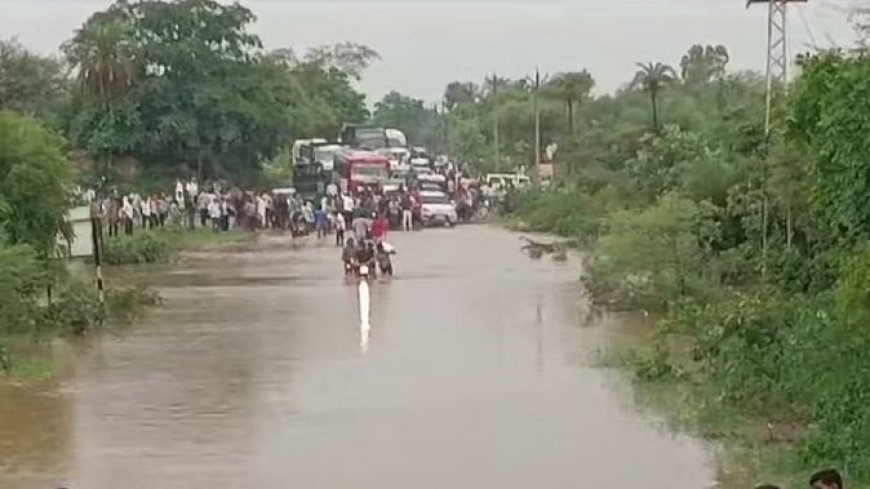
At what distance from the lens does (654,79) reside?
244 feet

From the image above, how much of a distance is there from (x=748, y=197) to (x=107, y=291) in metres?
10.5

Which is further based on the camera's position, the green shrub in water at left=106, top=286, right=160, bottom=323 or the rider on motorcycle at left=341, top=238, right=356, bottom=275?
the rider on motorcycle at left=341, top=238, right=356, bottom=275

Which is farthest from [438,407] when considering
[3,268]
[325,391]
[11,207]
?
[11,207]

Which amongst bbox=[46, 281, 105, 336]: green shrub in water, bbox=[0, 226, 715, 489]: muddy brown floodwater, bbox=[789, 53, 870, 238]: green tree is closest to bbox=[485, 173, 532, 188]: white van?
bbox=[0, 226, 715, 489]: muddy brown floodwater

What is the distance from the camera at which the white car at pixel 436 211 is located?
5938 centimetres

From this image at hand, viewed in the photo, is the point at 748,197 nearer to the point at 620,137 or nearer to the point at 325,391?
the point at 325,391

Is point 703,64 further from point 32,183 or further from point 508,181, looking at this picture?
point 32,183

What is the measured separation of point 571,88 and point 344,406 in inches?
2685

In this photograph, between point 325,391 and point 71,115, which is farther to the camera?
point 71,115

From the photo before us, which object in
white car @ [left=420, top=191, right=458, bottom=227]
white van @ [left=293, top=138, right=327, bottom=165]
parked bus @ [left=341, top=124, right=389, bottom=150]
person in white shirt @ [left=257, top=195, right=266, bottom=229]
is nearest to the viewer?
person in white shirt @ [left=257, top=195, right=266, bottom=229]

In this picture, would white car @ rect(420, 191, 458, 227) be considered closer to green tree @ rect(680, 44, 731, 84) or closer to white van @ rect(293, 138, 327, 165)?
white van @ rect(293, 138, 327, 165)

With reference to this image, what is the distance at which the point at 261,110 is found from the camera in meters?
66.2

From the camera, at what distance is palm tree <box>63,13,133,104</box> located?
60719mm

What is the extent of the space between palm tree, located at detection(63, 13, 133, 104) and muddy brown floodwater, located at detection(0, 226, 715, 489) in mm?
29757
